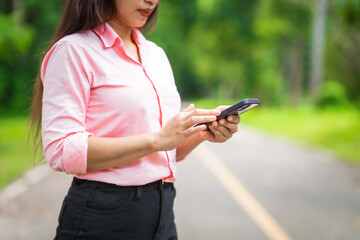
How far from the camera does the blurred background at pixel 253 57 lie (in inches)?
458

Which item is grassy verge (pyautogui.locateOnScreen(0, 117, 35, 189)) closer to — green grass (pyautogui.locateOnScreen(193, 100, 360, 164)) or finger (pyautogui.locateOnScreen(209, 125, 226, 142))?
finger (pyautogui.locateOnScreen(209, 125, 226, 142))

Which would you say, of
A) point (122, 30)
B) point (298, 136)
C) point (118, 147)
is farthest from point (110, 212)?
point (298, 136)

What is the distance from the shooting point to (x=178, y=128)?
5.42ft

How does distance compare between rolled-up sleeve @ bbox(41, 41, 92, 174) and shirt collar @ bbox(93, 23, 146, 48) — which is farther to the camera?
shirt collar @ bbox(93, 23, 146, 48)

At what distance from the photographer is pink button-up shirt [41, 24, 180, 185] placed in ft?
5.45

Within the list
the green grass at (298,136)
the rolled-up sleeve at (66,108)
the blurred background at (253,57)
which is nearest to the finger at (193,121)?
the rolled-up sleeve at (66,108)

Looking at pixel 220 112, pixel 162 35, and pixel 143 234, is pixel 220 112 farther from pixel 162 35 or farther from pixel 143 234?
pixel 162 35

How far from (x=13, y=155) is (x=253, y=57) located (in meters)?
31.7

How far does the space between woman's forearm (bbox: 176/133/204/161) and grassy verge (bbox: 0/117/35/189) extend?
410cm

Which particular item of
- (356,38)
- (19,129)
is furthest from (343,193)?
(19,129)

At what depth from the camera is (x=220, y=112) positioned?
5.88 feet

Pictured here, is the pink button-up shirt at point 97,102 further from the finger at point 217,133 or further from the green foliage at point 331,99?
the green foliage at point 331,99

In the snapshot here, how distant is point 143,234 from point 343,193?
233 inches

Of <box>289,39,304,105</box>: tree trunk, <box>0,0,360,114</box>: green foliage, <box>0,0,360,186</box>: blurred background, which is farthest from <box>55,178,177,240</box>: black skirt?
<box>289,39,304,105</box>: tree trunk
